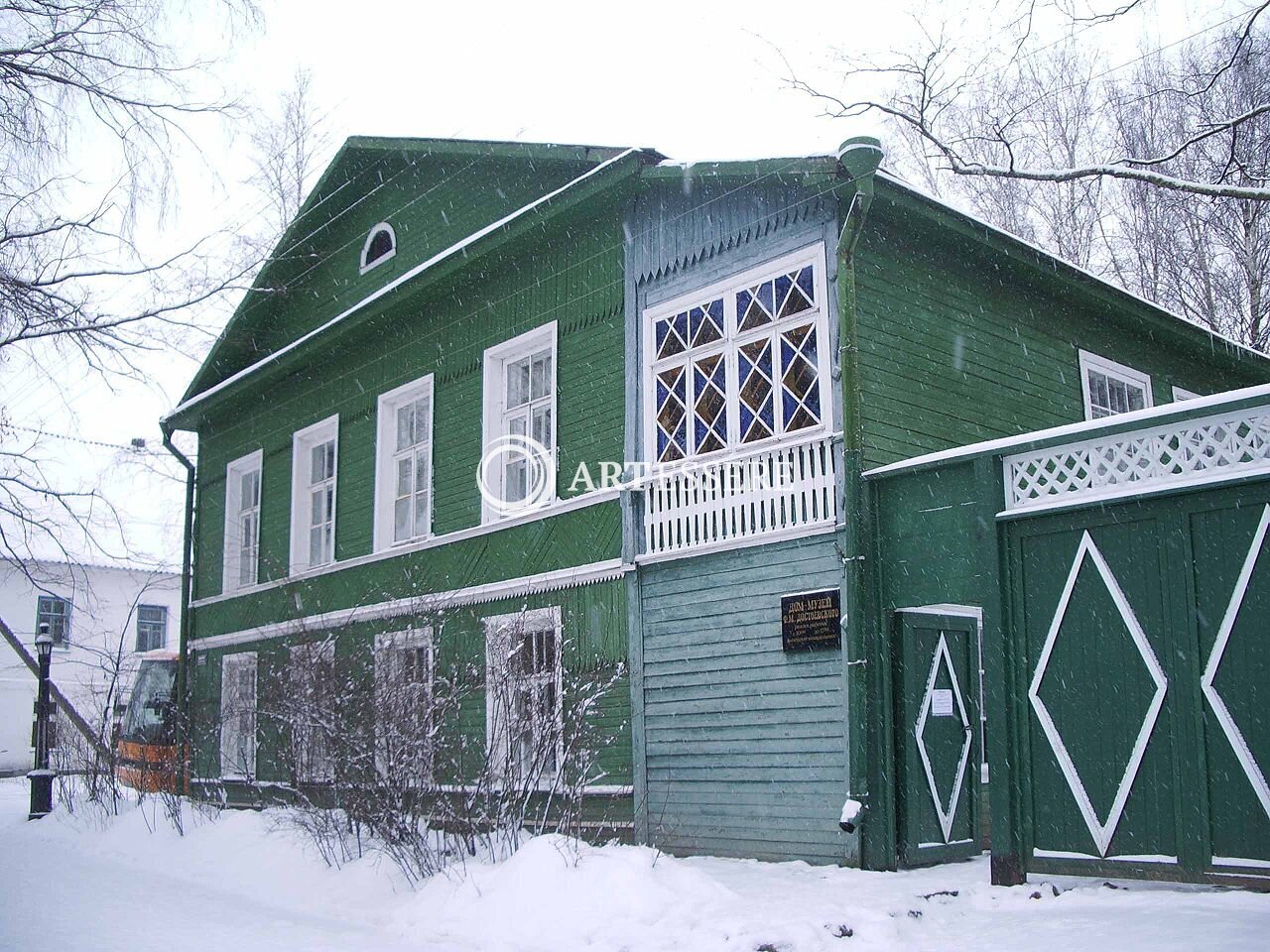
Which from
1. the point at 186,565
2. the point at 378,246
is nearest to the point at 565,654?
the point at 378,246

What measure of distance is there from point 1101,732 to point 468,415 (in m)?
8.78

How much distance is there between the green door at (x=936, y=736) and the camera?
9938mm

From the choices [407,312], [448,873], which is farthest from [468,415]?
[448,873]

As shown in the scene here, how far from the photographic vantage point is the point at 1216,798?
727 cm

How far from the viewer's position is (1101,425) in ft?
26.2

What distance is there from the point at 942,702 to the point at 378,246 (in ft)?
35.6

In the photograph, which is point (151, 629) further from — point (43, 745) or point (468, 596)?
point (468, 596)

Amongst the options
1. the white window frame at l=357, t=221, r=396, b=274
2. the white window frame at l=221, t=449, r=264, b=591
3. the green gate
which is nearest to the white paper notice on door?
the green gate

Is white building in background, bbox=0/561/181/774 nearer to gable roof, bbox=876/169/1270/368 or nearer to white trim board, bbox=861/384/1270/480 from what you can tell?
gable roof, bbox=876/169/1270/368

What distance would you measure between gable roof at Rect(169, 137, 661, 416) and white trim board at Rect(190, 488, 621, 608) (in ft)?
10.3

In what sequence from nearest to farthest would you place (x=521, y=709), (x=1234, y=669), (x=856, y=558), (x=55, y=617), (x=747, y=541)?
(x=1234, y=669), (x=856, y=558), (x=521, y=709), (x=747, y=541), (x=55, y=617)

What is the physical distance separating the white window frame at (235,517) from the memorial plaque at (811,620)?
12.0 metres

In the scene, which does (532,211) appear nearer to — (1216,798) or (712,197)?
(712,197)

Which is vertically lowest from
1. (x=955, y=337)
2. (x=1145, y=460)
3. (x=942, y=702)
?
(x=942, y=702)
